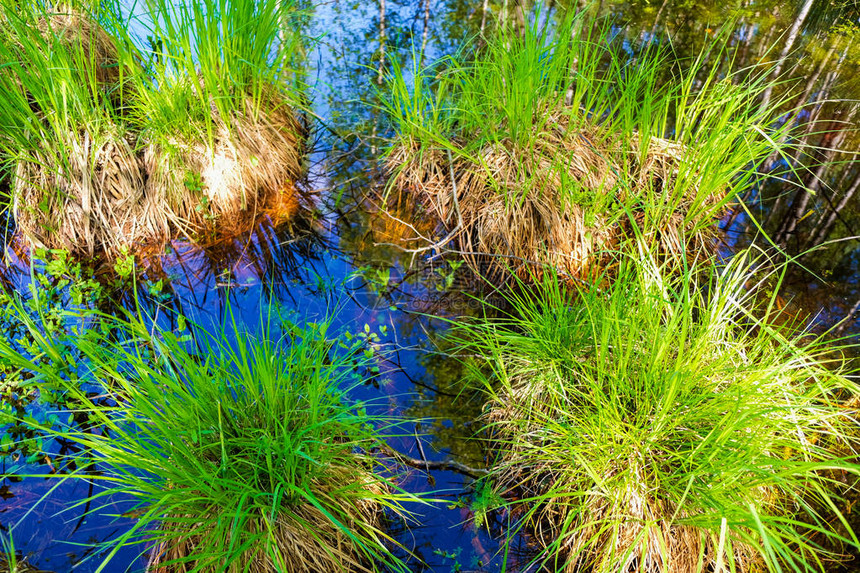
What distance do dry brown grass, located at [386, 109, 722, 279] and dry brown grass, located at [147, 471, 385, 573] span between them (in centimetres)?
144

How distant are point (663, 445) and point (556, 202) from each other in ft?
4.59

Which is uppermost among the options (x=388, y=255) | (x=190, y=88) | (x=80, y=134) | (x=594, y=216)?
(x=190, y=88)

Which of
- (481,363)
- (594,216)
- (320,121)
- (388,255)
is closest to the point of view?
(481,363)

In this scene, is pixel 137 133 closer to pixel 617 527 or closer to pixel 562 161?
pixel 562 161

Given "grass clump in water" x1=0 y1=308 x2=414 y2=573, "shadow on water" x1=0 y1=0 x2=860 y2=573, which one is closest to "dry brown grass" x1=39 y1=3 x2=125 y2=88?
"shadow on water" x1=0 y1=0 x2=860 y2=573

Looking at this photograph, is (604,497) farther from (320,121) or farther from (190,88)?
(320,121)

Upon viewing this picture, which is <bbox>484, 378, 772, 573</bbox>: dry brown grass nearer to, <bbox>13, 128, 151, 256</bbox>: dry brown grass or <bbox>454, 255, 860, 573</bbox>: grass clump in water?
<bbox>454, 255, 860, 573</bbox>: grass clump in water

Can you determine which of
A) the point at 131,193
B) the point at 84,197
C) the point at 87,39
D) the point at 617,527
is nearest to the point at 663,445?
the point at 617,527

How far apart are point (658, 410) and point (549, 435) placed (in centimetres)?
43

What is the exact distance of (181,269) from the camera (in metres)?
2.88

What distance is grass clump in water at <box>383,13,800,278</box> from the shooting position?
2.76m

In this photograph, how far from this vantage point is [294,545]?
1752 millimetres

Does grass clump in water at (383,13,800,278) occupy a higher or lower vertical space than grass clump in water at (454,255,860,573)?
→ higher

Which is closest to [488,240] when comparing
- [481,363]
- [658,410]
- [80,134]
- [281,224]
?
[481,363]
